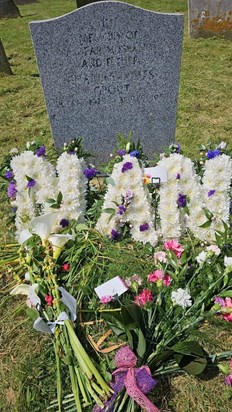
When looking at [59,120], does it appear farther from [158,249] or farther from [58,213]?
[158,249]

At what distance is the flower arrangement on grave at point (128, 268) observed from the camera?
1874 millimetres

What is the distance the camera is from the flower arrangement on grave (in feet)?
6.15

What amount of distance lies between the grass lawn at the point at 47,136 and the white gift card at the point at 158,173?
0.57 meters

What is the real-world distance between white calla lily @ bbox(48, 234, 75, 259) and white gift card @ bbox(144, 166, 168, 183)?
686 mm

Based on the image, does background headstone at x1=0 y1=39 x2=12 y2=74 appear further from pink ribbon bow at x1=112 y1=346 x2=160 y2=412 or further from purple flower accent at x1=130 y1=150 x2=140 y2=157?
pink ribbon bow at x1=112 y1=346 x2=160 y2=412

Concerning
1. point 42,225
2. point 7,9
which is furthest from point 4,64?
point 7,9

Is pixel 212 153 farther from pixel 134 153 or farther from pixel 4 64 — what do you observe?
pixel 4 64

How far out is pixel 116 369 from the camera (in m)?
1.92

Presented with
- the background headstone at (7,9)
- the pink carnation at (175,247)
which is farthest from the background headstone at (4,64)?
the background headstone at (7,9)

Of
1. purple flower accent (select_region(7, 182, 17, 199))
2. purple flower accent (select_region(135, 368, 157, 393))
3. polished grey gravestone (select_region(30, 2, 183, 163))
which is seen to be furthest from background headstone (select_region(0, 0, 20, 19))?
purple flower accent (select_region(135, 368, 157, 393))

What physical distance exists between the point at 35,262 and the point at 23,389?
2.40 ft

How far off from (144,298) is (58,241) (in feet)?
→ 2.19

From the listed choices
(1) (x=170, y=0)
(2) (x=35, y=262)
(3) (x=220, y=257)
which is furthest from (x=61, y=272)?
(1) (x=170, y=0)

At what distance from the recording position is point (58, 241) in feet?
8.02
